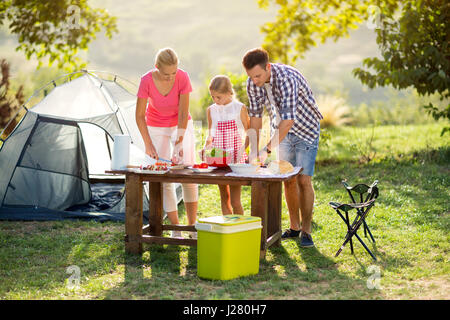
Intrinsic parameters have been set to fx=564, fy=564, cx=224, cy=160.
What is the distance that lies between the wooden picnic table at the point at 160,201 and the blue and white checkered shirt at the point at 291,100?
376 mm

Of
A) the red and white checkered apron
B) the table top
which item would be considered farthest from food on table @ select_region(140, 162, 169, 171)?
the red and white checkered apron

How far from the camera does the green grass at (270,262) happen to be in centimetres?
339

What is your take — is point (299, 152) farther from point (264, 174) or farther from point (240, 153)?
point (264, 174)

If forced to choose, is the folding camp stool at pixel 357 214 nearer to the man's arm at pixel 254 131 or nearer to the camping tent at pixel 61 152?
the man's arm at pixel 254 131

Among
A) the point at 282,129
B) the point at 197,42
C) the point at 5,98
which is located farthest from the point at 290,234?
the point at 197,42

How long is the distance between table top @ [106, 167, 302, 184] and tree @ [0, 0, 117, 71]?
629 cm

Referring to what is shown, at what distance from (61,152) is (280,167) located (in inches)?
117

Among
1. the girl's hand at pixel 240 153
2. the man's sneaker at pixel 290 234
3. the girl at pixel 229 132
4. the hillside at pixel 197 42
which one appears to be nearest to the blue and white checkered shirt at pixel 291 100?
the girl at pixel 229 132

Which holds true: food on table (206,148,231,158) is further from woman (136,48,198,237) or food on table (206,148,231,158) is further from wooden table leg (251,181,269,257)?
wooden table leg (251,181,269,257)

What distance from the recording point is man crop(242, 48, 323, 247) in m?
4.00

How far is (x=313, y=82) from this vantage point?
24188 millimetres
